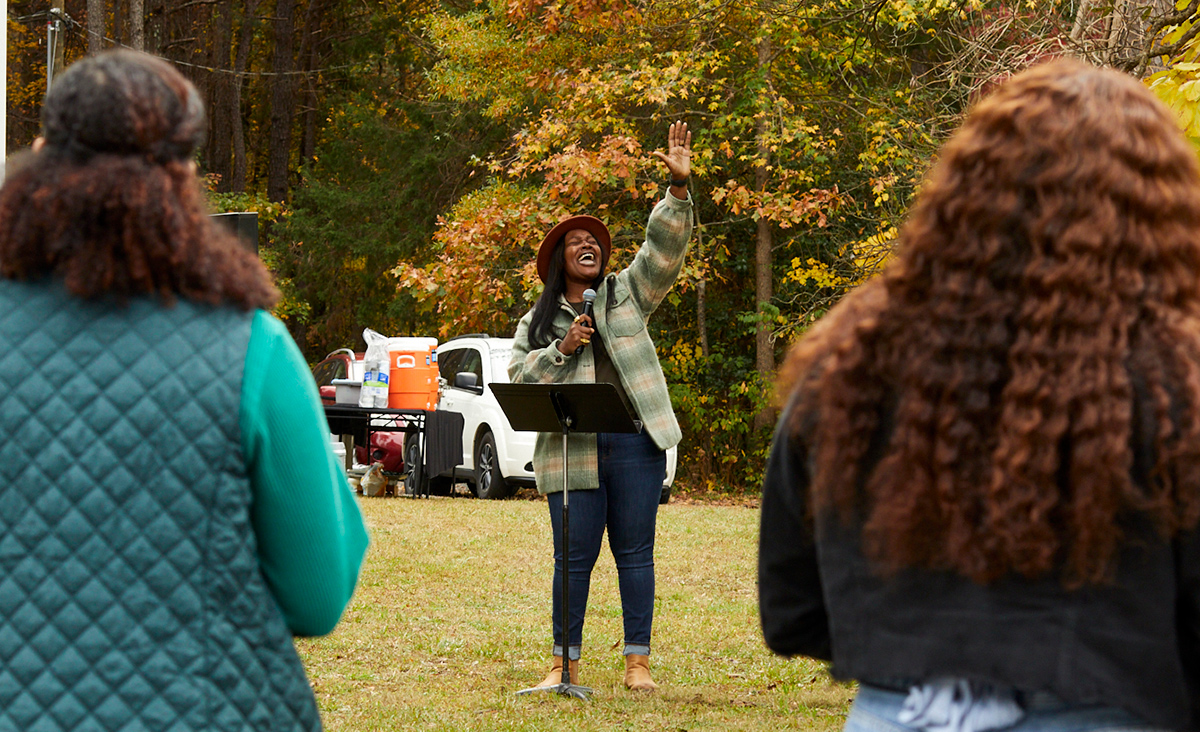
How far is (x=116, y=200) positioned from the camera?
184 centimetres

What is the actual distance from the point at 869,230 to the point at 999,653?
16.0 m

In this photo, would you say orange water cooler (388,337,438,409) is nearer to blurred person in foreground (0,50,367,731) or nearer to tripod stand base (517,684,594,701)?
tripod stand base (517,684,594,701)

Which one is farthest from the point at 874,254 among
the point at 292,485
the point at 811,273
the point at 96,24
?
the point at 96,24

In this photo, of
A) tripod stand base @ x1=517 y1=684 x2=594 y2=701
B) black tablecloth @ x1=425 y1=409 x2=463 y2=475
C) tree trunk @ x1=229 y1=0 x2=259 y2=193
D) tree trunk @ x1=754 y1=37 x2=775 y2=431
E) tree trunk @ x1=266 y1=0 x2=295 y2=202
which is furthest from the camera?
tree trunk @ x1=229 y1=0 x2=259 y2=193

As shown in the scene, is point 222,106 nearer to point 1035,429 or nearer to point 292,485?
point 292,485

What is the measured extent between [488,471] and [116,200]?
1324cm

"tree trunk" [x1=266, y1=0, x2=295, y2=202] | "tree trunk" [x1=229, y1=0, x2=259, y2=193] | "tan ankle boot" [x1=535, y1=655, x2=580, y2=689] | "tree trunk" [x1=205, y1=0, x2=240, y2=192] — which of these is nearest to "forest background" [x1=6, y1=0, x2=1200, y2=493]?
"tan ankle boot" [x1=535, y1=655, x2=580, y2=689]

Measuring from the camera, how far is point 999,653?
64.0 inches

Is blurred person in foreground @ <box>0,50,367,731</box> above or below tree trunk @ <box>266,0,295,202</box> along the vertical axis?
below

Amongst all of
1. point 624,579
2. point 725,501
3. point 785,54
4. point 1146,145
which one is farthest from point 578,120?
point 1146,145

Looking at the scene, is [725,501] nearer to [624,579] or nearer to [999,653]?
[624,579]

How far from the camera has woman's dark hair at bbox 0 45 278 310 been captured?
184cm

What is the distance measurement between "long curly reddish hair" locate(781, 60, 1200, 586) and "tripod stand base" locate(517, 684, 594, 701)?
4082 millimetres

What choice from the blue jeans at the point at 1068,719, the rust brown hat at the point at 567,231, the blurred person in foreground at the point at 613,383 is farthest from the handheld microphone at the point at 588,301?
the blue jeans at the point at 1068,719
